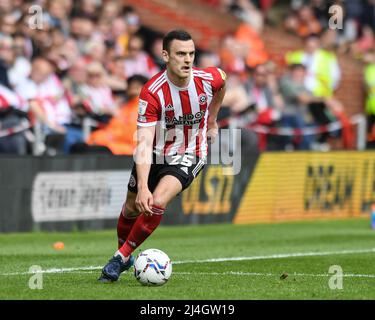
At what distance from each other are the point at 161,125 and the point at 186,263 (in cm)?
237

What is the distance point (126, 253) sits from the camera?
1016 centimetres

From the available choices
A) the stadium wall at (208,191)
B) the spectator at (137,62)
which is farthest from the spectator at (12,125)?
the spectator at (137,62)

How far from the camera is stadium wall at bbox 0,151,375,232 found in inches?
632

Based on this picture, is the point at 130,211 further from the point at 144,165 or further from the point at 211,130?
the point at 211,130

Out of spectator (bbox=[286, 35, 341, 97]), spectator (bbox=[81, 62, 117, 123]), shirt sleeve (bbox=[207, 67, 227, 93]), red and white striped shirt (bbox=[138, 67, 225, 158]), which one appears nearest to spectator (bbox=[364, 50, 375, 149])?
spectator (bbox=[286, 35, 341, 97])

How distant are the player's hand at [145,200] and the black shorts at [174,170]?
19.2 inches

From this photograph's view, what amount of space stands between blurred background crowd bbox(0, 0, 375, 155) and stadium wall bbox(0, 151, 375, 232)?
523 millimetres

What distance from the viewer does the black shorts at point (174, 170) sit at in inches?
403

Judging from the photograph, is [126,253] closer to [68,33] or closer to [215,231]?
[215,231]

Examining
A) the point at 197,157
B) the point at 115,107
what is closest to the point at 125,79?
the point at 115,107

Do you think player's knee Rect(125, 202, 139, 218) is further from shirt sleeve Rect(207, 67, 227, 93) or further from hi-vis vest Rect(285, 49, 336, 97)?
hi-vis vest Rect(285, 49, 336, 97)

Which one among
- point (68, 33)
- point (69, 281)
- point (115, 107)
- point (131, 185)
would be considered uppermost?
point (68, 33)

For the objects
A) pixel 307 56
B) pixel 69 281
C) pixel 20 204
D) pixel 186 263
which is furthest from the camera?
pixel 307 56

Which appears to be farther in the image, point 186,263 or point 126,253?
point 186,263
